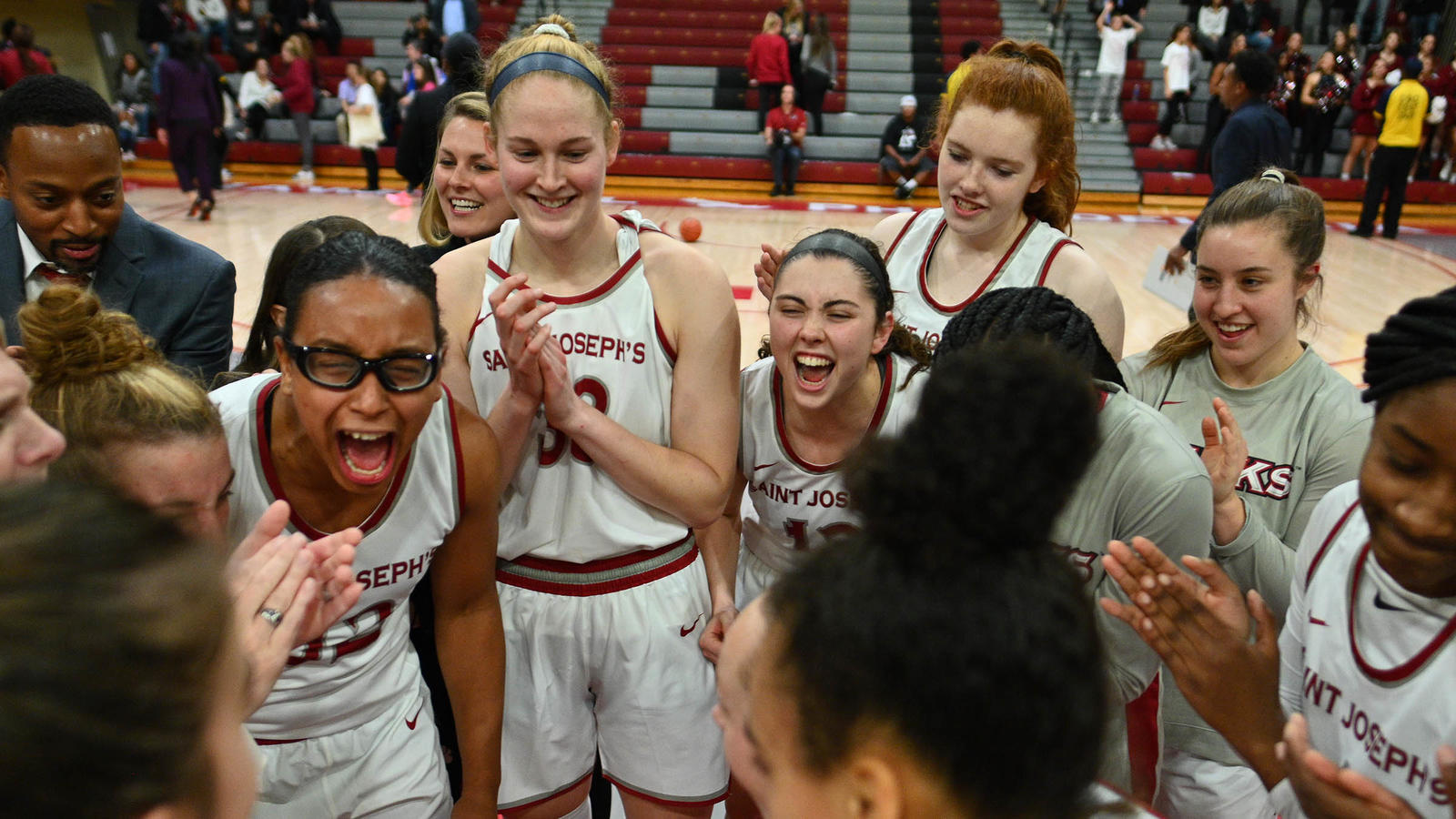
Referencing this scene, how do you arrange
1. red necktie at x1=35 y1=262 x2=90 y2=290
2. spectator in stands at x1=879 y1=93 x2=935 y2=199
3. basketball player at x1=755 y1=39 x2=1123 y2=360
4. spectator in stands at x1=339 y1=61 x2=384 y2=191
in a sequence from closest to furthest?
red necktie at x1=35 y1=262 x2=90 y2=290, basketball player at x1=755 y1=39 x2=1123 y2=360, spectator in stands at x1=339 y1=61 x2=384 y2=191, spectator in stands at x1=879 y1=93 x2=935 y2=199

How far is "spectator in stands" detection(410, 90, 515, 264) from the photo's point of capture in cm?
320

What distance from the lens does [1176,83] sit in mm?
15258

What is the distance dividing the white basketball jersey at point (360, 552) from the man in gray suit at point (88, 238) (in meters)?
0.78

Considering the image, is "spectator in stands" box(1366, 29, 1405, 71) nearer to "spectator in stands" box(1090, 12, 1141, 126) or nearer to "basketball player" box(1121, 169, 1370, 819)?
"spectator in stands" box(1090, 12, 1141, 126)

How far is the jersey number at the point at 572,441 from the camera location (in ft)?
7.57

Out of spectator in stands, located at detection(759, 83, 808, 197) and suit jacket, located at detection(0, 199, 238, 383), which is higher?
suit jacket, located at detection(0, 199, 238, 383)

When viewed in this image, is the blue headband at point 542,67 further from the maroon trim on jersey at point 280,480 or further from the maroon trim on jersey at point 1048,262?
the maroon trim on jersey at point 1048,262

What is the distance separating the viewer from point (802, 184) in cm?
1546

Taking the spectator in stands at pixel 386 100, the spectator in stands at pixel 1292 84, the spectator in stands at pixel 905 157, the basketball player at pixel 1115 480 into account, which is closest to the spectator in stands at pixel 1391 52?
the spectator in stands at pixel 1292 84

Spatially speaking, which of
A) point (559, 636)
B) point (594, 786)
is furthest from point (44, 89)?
point (594, 786)

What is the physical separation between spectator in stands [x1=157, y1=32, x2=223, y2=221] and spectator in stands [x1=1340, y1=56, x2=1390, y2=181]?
1473cm

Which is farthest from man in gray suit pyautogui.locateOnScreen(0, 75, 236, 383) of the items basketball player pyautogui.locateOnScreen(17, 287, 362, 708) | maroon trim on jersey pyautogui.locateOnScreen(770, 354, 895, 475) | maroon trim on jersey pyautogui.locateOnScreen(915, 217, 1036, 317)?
maroon trim on jersey pyautogui.locateOnScreen(915, 217, 1036, 317)

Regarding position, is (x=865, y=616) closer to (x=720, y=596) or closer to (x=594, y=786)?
(x=720, y=596)

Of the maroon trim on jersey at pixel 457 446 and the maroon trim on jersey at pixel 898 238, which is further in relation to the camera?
the maroon trim on jersey at pixel 898 238
